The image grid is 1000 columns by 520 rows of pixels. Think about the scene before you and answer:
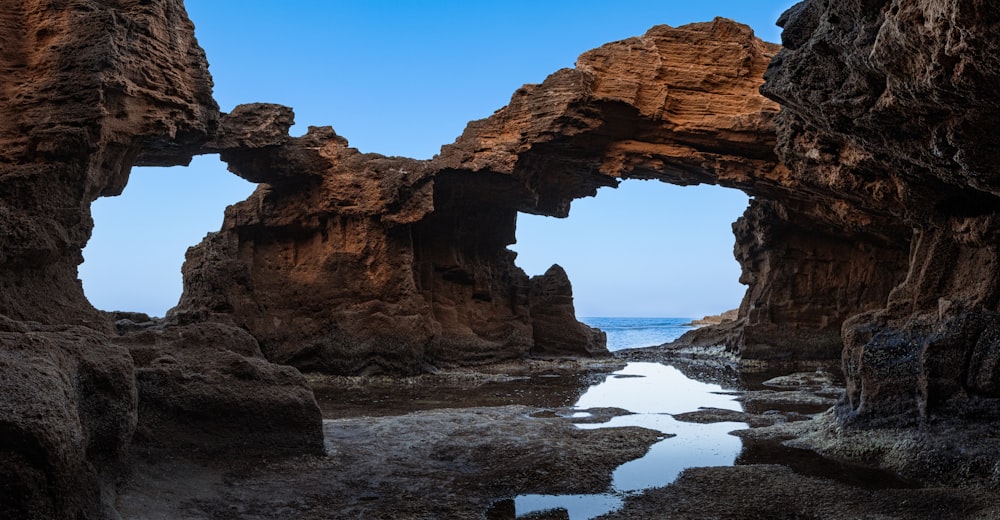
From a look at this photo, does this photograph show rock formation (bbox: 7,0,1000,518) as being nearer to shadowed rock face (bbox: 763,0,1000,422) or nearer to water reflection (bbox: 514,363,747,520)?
shadowed rock face (bbox: 763,0,1000,422)

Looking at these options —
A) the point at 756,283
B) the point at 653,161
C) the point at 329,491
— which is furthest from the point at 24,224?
the point at 756,283

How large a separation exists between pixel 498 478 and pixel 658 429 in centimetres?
422

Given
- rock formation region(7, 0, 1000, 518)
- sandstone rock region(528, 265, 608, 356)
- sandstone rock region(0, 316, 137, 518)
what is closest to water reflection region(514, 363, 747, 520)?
rock formation region(7, 0, 1000, 518)

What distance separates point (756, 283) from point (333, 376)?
18614 millimetres

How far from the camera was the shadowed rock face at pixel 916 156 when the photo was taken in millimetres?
5922

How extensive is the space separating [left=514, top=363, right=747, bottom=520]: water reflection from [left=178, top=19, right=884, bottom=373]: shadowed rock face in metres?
7.09

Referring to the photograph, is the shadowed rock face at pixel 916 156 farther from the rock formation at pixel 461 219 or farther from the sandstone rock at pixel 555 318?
the sandstone rock at pixel 555 318

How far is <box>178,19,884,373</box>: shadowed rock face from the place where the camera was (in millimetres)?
22625

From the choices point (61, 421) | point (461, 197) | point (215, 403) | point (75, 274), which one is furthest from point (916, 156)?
point (461, 197)

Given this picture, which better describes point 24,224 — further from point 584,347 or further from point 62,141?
point 584,347

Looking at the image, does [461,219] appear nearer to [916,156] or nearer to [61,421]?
[916,156]

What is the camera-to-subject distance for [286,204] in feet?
82.7

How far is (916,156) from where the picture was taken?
870 centimetres

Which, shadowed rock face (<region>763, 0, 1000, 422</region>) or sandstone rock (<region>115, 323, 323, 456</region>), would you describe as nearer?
shadowed rock face (<region>763, 0, 1000, 422</region>)
